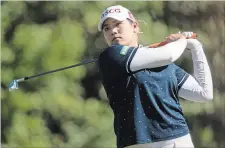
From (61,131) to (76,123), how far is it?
14 centimetres

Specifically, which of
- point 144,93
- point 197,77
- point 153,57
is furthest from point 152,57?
point 197,77

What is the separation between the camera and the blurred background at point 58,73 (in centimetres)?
531

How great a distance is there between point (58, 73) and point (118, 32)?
10.3 feet

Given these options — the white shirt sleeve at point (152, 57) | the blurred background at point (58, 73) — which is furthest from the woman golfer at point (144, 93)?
the blurred background at point (58, 73)

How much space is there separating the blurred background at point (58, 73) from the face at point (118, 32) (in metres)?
2.90

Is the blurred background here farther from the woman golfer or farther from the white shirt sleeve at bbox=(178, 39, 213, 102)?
the woman golfer

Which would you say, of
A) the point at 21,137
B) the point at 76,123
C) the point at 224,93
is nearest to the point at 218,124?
the point at 224,93

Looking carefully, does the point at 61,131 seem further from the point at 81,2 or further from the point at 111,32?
the point at 111,32

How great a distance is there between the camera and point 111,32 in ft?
7.63

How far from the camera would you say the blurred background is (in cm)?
531

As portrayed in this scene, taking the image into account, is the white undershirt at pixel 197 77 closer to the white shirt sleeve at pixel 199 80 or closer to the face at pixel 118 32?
the white shirt sleeve at pixel 199 80

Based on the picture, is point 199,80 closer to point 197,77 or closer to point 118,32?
point 197,77

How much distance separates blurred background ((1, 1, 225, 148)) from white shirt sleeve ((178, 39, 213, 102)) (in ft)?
9.38

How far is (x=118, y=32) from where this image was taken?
2.32 meters
